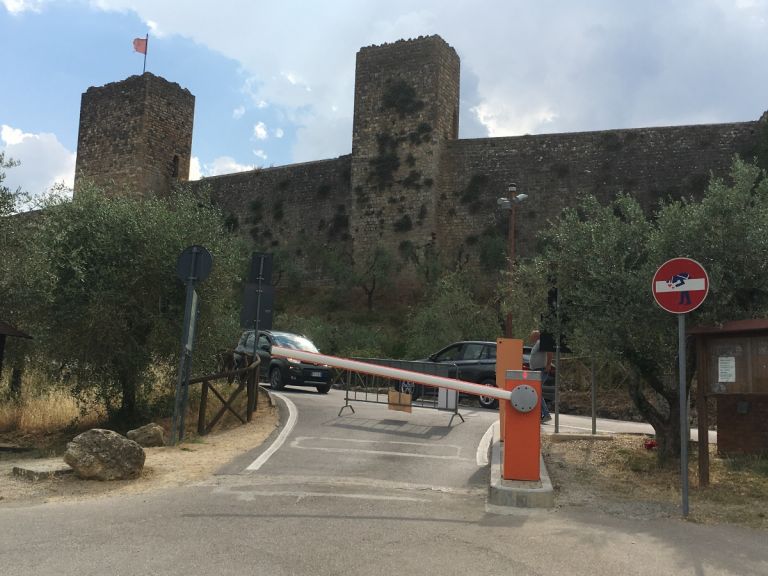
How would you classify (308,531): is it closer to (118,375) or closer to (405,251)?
(118,375)

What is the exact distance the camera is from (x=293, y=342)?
1791cm

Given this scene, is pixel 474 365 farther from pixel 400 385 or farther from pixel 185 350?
pixel 185 350

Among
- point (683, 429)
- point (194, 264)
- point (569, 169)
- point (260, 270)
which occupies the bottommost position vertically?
point (683, 429)

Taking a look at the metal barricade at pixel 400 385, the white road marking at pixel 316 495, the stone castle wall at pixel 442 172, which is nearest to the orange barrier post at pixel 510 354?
the white road marking at pixel 316 495

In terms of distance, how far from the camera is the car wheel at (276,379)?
713 inches

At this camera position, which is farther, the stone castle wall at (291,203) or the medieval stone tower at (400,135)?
the stone castle wall at (291,203)

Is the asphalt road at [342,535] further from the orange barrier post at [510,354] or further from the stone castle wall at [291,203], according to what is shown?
the stone castle wall at [291,203]

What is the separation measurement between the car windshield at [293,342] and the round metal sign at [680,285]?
11.8m

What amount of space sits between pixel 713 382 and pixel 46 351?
10.6 m

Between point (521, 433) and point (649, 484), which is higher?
point (521, 433)

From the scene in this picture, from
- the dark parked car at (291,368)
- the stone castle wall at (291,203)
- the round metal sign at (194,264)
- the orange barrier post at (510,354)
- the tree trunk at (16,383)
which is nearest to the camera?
the orange barrier post at (510,354)

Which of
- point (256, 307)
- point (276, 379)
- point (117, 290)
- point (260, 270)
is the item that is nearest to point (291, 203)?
point (276, 379)

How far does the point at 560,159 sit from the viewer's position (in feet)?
96.2

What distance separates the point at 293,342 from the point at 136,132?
891 inches
